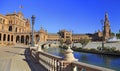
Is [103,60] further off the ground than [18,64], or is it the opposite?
[18,64]

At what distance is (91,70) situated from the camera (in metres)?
5.68

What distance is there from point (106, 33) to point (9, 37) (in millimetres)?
74959

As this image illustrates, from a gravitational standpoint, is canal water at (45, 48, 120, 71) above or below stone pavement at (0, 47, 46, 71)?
below

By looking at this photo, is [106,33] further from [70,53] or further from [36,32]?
[70,53]

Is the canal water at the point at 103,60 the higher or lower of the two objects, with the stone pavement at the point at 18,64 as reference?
lower

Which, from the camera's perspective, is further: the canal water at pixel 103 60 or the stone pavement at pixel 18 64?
the canal water at pixel 103 60

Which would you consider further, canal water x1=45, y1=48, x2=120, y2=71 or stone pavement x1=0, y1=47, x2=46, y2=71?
canal water x1=45, y1=48, x2=120, y2=71

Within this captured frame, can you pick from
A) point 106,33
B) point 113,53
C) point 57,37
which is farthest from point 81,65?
point 57,37

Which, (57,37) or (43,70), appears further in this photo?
(57,37)

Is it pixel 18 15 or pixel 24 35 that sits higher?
pixel 18 15

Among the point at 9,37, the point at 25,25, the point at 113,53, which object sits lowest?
the point at 113,53

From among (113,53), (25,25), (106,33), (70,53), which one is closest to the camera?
(70,53)

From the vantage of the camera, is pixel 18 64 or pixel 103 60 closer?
pixel 18 64

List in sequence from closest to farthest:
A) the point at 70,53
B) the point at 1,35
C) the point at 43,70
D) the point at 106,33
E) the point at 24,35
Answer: the point at 70,53, the point at 43,70, the point at 1,35, the point at 24,35, the point at 106,33
